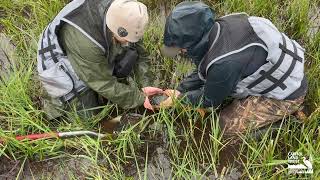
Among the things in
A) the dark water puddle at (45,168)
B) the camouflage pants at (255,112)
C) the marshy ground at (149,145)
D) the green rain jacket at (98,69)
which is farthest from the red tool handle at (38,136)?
the camouflage pants at (255,112)

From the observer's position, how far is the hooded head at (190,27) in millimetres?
2672

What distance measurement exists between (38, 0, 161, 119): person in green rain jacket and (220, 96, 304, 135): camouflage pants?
0.66 m

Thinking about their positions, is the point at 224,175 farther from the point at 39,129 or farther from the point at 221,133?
the point at 39,129

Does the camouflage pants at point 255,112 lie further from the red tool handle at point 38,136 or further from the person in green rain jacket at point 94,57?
the red tool handle at point 38,136

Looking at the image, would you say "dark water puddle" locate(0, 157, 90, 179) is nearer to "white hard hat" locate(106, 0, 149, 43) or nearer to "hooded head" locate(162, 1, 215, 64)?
"white hard hat" locate(106, 0, 149, 43)

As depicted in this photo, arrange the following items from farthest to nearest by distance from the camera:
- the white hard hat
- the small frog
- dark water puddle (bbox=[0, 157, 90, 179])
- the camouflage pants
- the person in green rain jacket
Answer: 1. the small frog
2. the camouflage pants
3. dark water puddle (bbox=[0, 157, 90, 179])
4. the person in green rain jacket
5. the white hard hat

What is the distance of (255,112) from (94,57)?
1305 millimetres

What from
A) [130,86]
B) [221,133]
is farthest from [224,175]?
[130,86]

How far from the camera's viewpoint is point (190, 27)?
2697 millimetres

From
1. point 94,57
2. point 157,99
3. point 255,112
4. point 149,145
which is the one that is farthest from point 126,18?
point 255,112

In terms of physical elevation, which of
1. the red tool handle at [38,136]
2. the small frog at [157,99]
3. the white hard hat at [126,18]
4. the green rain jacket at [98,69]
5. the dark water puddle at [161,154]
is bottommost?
the dark water puddle at [161,154]

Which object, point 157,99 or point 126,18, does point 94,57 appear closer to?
point 126,18

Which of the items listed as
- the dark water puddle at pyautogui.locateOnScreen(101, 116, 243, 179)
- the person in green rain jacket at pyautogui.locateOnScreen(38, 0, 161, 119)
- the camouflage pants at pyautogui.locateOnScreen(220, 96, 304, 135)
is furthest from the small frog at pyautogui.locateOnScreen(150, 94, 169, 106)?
the camouflage pants at pyautogui.locateOnScreen(220, 96, 304, 135)

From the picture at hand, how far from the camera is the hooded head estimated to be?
2672 millimetres
